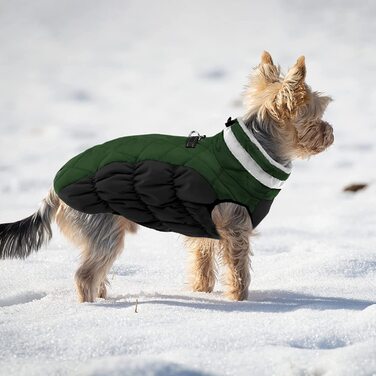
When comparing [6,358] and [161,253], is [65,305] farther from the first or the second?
[161,253]

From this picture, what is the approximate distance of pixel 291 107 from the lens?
166 inches

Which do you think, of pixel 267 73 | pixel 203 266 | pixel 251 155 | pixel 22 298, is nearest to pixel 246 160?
pixel 251 155

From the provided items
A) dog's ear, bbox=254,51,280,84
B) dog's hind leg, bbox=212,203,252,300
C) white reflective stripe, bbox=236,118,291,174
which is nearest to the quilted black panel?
dog's hind leg, bbox=212,203,252,300

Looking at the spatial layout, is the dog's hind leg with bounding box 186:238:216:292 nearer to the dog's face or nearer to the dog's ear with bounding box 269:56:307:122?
the dog's face

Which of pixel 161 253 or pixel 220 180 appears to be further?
pixel 161 253

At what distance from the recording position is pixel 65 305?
392cm

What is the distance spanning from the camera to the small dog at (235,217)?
13.9 feet

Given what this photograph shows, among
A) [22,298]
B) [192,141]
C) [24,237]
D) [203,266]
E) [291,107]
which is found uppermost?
[291,107]

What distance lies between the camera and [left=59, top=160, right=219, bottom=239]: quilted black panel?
3.97m

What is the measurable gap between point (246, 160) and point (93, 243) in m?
1.11

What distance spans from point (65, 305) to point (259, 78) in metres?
1.98

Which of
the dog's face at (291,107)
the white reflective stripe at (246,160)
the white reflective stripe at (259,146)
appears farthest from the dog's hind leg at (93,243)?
the dog's face at (291,107)

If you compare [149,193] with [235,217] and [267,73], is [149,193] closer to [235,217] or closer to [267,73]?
[235,217]

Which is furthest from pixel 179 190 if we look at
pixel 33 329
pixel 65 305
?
pixel 33 329
